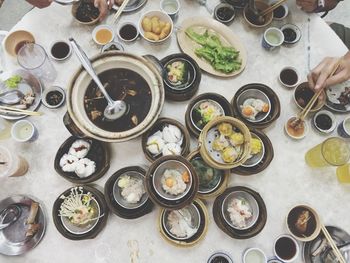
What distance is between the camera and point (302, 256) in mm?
2398

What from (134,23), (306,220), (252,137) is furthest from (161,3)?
(306,220)

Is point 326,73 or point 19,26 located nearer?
point 326,73

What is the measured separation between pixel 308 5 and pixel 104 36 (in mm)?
1558

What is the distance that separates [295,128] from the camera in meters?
2.62

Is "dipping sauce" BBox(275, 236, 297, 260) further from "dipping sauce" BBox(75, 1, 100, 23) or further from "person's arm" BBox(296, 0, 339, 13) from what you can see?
"dipping sauce" BBox(75, 1, 100, 23)

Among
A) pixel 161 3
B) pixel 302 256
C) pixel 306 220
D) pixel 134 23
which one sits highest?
pixel 161 3

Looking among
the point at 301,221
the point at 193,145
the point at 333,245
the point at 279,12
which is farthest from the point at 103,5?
the point at 333,245

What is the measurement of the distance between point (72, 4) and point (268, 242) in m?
2.19

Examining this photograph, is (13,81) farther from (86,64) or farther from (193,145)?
(193,145)

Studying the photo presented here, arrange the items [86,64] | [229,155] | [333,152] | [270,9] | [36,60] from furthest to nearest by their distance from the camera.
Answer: [270,9] → [36,60] → [333,152] → [229,155] → [86,64]

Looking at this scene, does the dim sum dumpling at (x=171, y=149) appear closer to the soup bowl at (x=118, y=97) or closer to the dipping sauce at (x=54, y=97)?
the soup bowl at (x=118, y=97)

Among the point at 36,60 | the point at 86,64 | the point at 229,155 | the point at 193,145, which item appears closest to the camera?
the point at 86,64

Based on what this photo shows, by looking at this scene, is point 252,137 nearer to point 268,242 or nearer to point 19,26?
point 268,242

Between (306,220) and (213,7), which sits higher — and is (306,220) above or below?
below
